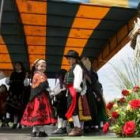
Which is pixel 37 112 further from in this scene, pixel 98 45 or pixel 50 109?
pixel 98 45

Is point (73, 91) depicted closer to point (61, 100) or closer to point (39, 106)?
point (39, 106)

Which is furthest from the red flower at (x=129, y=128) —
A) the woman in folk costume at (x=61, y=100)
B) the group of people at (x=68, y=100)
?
the woman in folk costume at (x=61, y=100)

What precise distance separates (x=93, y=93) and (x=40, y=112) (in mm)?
1333

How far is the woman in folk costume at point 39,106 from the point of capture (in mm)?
6746

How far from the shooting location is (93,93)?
7816 mm

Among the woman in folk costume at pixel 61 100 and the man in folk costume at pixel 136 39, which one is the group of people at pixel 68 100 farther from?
the man in folk costume at pixel 136 39

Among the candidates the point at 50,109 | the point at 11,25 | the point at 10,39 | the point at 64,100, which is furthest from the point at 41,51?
the point at 50,109

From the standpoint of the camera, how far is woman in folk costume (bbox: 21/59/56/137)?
6746mm

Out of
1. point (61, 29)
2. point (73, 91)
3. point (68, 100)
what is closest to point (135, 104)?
point (73, 91)

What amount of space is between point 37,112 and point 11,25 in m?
3.50

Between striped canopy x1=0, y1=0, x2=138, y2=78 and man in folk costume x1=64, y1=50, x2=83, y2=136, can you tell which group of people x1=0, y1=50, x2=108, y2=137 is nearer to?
man in folk costume x1=64, y1=50, x2=83, y2=136

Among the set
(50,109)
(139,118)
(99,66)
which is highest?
(99,66)

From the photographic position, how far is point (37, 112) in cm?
675

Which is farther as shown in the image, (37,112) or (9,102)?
(9,102)
